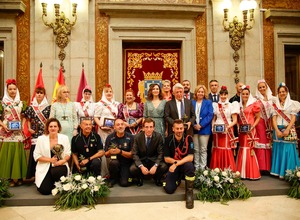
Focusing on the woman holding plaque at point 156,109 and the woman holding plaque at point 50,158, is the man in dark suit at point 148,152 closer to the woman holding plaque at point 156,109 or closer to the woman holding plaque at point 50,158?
the woman holding plaque at point 156,109

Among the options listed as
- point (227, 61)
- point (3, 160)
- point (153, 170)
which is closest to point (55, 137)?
point (3, 160)

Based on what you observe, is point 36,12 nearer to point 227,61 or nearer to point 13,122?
point 13,122

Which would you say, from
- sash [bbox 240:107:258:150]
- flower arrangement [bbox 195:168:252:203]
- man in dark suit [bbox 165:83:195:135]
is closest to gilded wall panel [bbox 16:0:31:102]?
man in dark suit [bbox 165:83:195:135]

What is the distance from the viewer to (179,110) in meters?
4.70

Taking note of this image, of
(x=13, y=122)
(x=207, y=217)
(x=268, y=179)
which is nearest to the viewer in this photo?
(x=207, y=217)

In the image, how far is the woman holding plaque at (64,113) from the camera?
468 cm

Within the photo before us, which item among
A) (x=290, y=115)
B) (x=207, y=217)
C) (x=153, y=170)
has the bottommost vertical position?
(x=207, y=217)

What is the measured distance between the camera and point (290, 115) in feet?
15.7

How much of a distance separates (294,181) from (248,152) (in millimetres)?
899

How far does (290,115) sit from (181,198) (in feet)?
8.52

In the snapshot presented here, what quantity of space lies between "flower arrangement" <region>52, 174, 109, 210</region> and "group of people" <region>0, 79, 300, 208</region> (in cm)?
30

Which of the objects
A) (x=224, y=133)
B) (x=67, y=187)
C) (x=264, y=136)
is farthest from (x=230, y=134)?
(x=67, y=187)

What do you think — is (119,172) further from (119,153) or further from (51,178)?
(51,178)

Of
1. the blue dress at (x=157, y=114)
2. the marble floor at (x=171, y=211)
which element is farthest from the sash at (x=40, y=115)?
the blue dress at (x=157, y=114)
